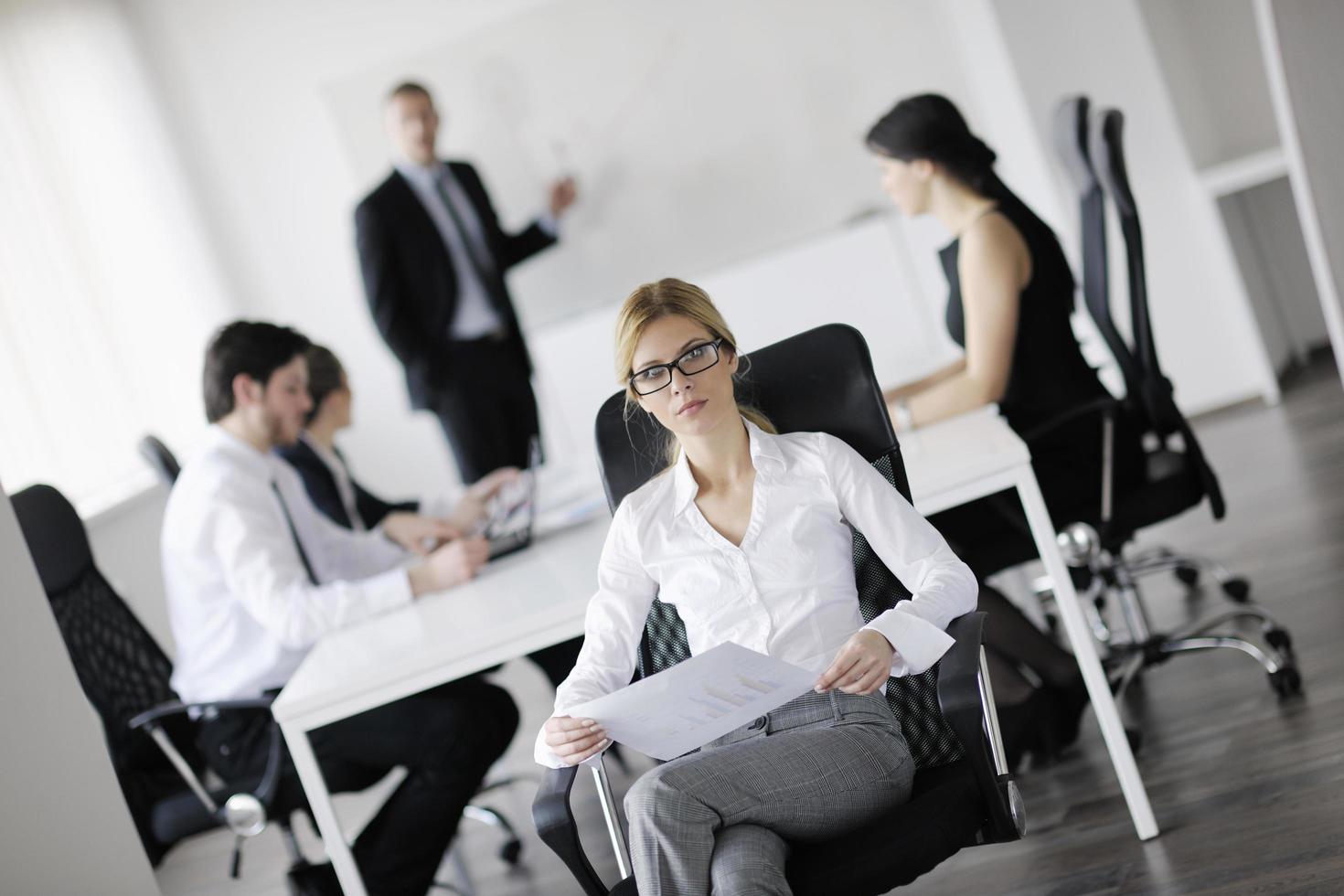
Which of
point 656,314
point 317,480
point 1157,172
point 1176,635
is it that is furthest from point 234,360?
point 1157,172

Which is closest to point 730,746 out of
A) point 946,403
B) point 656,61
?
point 946,403

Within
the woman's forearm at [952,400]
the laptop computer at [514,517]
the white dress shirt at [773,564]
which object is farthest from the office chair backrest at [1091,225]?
the laptop computer at [514,517]

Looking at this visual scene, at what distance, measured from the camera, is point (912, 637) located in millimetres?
1879

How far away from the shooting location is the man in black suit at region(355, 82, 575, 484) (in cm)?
519

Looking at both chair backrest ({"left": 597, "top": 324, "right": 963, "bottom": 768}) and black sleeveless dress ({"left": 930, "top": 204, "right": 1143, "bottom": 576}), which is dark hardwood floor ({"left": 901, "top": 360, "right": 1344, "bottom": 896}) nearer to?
black sleeveless dress ({"left": 930, "top": 204, "right": 1143, "bottom": 576})

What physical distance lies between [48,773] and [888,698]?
132cm

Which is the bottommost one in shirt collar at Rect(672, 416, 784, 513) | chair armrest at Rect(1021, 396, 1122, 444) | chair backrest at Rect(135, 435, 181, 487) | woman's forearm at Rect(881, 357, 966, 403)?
chair armrest at Rect(1021, 396, 1122, 444)

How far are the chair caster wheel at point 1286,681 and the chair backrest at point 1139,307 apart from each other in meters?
0.33

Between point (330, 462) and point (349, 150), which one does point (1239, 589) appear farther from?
point (349, 150)

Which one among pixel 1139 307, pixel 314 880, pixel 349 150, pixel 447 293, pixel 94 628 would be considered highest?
pixel 349 150

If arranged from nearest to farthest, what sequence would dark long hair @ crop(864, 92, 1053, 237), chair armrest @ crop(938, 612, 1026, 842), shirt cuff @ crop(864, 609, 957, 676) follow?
chair armrest @ crop(938, 612, 1026, 842), shirt cuff @ crop(864, 609, 957, 676), dark long hair @ crop(864, 92, 1053, 237)

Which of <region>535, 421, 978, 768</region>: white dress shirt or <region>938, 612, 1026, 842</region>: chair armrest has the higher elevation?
<region>535, 421, 978, 768</region>: white dress shirt

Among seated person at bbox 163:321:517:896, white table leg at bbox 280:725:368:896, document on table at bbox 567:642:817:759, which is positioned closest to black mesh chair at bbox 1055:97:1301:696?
document on table at bbox 567:642:817:759

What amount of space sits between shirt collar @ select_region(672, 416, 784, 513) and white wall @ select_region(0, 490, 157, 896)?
1.05 m
